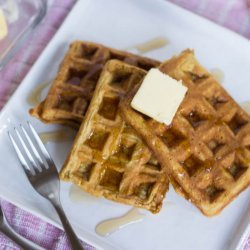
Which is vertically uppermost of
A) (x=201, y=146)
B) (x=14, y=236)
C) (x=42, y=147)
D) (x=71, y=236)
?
(x=201, y=146)

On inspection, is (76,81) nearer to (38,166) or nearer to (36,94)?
(36,94)

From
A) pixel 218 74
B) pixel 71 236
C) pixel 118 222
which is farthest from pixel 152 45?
pixel 71 236

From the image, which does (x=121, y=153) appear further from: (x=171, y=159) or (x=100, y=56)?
(x=100, y=56)

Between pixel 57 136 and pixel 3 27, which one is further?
pixel 3 27

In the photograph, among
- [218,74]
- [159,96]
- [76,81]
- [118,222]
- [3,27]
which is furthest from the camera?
[3,27]

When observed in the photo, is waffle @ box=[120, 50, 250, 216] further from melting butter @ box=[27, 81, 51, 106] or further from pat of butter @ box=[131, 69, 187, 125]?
melting butter @ box=[27, 81, 51, 106]

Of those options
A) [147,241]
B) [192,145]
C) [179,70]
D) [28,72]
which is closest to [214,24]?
[179,70]

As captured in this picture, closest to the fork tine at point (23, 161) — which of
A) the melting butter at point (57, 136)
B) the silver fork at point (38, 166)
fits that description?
the silver fork at point (38, 166)

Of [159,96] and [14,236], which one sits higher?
[159,96]

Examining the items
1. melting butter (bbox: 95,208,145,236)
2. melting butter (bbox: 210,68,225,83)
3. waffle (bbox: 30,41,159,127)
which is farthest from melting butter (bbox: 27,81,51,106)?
melting butter (bbox: 210,68,225,83)
